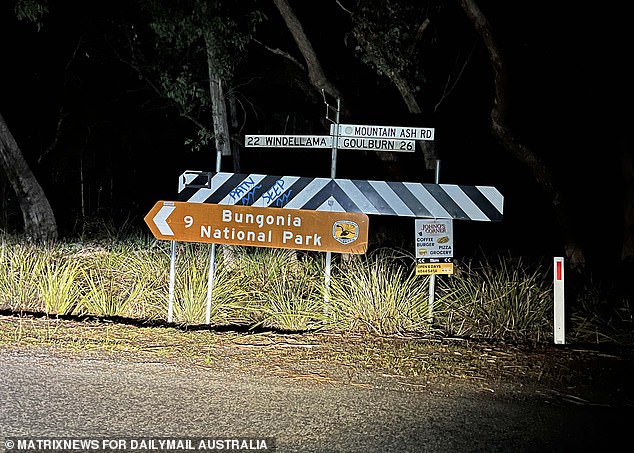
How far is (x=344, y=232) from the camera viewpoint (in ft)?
34.8

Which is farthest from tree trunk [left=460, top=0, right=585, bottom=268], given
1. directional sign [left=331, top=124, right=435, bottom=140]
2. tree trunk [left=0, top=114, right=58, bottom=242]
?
tree trunk [left=0, top=114, right=58, bottom=242]

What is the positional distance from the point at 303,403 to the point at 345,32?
1100cm

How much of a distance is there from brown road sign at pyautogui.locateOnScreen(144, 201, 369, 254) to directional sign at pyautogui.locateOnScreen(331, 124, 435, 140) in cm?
93

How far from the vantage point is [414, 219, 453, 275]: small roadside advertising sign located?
34.9 feet

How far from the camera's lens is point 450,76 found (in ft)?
56.9

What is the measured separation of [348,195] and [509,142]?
165 inches

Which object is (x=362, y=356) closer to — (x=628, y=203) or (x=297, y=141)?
(x=297, y=141)

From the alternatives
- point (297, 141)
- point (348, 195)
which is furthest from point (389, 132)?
point (297, 141)

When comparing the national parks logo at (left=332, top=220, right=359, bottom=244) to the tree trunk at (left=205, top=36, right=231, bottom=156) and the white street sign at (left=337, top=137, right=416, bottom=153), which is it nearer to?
the white street sign at (left=337, top=137, right=416, bottom=153)

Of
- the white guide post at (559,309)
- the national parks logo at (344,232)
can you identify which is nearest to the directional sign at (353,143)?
the national parks logo at (344,232)

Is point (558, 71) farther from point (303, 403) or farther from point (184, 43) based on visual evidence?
point (303, 403)

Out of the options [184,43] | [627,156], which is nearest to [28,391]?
[184,43]

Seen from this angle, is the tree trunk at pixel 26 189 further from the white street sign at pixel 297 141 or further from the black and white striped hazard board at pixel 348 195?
the white street sign at pixel 297 141

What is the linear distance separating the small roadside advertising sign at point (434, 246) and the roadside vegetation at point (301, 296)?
35 cm
